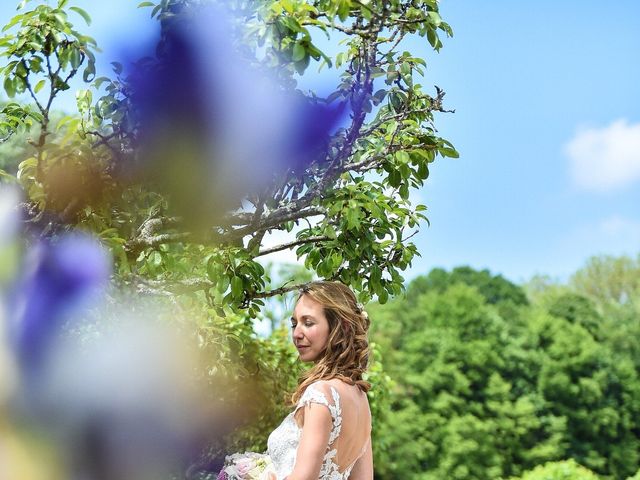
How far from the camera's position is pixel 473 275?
38.3 m

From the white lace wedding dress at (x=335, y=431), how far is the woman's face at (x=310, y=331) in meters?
0.20

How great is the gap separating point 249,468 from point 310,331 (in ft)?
2.17

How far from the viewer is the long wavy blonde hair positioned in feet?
12.4

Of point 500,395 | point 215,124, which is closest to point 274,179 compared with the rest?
point 215,124

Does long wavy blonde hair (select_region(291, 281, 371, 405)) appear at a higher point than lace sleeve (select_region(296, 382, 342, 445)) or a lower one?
higher

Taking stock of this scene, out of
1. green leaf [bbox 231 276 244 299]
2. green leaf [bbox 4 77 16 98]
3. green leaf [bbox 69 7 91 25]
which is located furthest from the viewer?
green leaf [bbox 231 276 244 299]

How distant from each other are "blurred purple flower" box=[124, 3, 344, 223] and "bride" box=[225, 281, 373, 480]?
157 cm

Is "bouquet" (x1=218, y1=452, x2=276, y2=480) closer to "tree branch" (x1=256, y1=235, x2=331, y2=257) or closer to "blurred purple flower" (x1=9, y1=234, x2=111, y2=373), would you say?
"blurred purple flower" (x1=9, y1=234, x2=111, y2=373)

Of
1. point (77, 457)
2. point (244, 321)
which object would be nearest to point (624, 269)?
point (244, 321)

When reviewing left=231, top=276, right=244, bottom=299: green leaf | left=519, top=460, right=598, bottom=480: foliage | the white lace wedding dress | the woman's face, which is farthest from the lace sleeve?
left=519, top=460, right=598, bottom=480: foliage

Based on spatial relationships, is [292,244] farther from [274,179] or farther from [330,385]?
[330,385]

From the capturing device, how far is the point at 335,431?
143 inches

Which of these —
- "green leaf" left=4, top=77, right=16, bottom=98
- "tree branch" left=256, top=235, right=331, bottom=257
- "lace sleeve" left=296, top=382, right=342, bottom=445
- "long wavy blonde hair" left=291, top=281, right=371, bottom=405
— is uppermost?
"green leaf" left=4, top=77, right=16, bottom=98

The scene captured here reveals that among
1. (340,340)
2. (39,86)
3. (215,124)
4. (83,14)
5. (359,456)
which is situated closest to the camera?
(340,340)
